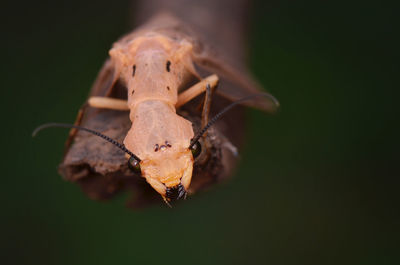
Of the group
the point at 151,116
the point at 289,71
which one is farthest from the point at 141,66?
the point at 289,71

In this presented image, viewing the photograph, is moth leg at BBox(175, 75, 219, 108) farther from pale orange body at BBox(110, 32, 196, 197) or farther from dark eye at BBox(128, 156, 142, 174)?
dark eye at BBox(128, 156, 142, 174)

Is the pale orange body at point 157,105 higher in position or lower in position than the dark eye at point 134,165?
higher

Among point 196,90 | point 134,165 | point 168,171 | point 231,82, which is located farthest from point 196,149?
point 231,82

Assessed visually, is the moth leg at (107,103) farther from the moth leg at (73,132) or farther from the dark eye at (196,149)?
the dark eye at (196,149)

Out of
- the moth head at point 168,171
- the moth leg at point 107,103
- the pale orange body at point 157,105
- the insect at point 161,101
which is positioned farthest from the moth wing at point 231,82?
the moth head at point 168,171

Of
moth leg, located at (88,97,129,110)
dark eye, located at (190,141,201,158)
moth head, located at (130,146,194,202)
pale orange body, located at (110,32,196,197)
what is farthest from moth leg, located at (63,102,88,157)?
dark eye, located at (190,141,201,158)

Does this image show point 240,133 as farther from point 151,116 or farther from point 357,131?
point 357,131
